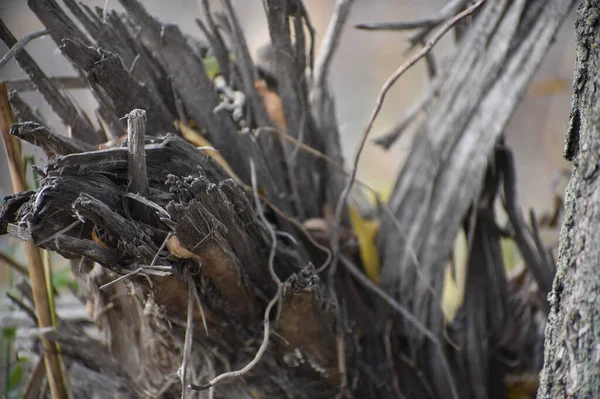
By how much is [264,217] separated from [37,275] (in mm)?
331

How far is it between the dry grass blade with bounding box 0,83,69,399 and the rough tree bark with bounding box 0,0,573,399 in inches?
1.1

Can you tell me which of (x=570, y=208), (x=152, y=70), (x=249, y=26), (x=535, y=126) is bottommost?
(x=570, y=208)

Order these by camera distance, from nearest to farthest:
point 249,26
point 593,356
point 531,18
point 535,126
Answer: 1. point 593,356
2. point 531,18
3. point 249,26
4. point 535,126

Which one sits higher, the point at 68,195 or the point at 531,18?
the point at 531,18

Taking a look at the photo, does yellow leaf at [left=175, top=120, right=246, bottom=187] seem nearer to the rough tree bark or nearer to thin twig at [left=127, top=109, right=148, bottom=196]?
the rough tree bark

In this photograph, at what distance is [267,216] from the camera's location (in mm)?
770

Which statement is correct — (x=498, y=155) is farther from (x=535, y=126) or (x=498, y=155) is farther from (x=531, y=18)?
(x=535, y=126)

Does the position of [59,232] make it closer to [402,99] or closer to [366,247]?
[366,247]

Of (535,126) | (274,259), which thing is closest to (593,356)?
(274,259)

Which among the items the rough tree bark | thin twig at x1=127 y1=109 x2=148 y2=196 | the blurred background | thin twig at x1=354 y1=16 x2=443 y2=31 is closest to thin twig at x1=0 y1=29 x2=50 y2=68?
the rough tree bark

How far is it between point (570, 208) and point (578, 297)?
3.0 inches

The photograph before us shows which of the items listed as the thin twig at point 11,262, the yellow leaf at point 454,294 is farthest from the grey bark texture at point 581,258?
the thin twig at point 11,262

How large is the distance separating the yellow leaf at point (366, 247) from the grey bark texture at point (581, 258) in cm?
43

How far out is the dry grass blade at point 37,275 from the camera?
676mm
